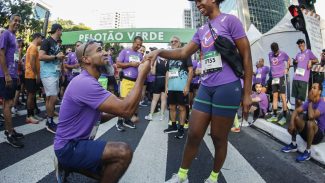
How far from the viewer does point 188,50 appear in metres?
3.27

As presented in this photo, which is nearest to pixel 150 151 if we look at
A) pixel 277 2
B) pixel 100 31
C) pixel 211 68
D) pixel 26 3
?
pixel 211 68

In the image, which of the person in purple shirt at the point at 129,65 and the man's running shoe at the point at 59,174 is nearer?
the man's running shoe at the point at 59,174

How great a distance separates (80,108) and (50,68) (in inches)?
159

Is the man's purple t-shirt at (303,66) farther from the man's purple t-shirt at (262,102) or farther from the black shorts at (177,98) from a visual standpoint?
the black shorts at (177,98)

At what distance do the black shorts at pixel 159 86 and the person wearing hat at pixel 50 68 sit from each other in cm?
329

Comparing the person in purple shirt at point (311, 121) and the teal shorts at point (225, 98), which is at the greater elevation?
the teal shorts at point (225, 98)

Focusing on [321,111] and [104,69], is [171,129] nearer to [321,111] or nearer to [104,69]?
[321,111]

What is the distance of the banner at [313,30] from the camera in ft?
20.9

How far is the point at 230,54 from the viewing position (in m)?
2.84

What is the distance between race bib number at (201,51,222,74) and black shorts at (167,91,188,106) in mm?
3355

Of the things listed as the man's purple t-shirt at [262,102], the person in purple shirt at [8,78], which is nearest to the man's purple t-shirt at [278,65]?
the man's purple t-shirt at [262,102]

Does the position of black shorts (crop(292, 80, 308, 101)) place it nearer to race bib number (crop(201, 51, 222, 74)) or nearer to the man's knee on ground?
race bib number (crop(201, 51, 222, 74))

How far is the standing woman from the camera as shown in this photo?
2.85 m

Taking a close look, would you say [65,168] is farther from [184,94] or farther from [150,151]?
[184,94]
